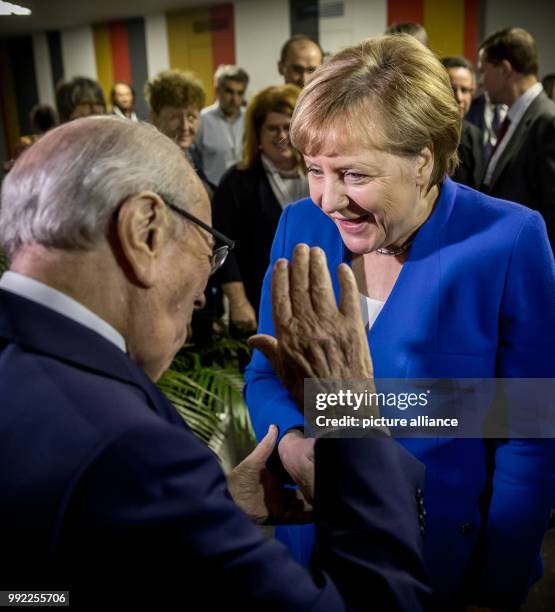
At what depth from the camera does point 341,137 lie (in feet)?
3.53

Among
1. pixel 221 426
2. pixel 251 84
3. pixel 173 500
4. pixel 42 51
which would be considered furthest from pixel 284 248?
pixel 42 51

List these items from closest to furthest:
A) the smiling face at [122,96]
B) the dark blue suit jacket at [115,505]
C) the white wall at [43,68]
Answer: the dark blue suit jacket at [115,505], the smiling face at [122,96], the white wall at [43,68]

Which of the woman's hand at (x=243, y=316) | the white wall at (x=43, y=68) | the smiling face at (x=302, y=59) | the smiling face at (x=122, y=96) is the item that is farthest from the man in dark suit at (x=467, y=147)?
the white wall at (x=43, y=68)

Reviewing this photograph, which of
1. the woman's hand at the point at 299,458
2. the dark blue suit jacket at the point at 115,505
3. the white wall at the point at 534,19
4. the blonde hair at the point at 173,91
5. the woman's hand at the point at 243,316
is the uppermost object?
the white wall at the point at 534,19

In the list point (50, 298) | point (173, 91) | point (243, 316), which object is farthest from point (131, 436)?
point (173, 91)

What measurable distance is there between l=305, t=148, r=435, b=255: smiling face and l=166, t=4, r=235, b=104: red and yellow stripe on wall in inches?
323

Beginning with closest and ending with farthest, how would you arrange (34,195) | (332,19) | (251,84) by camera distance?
(34,195)
(332,19)
(251,84)

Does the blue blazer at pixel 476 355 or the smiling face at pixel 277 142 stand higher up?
the smiling face at pixel 277 142

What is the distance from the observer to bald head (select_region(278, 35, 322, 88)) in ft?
11.9

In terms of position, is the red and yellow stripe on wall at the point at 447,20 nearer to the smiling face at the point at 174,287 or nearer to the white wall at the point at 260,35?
the white wall at the point at 260,35

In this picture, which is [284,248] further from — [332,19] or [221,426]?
[332,19]

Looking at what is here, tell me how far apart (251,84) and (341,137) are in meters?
8.19

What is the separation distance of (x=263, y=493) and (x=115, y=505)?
1.80 ft

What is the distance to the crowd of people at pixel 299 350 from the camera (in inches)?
24.3
